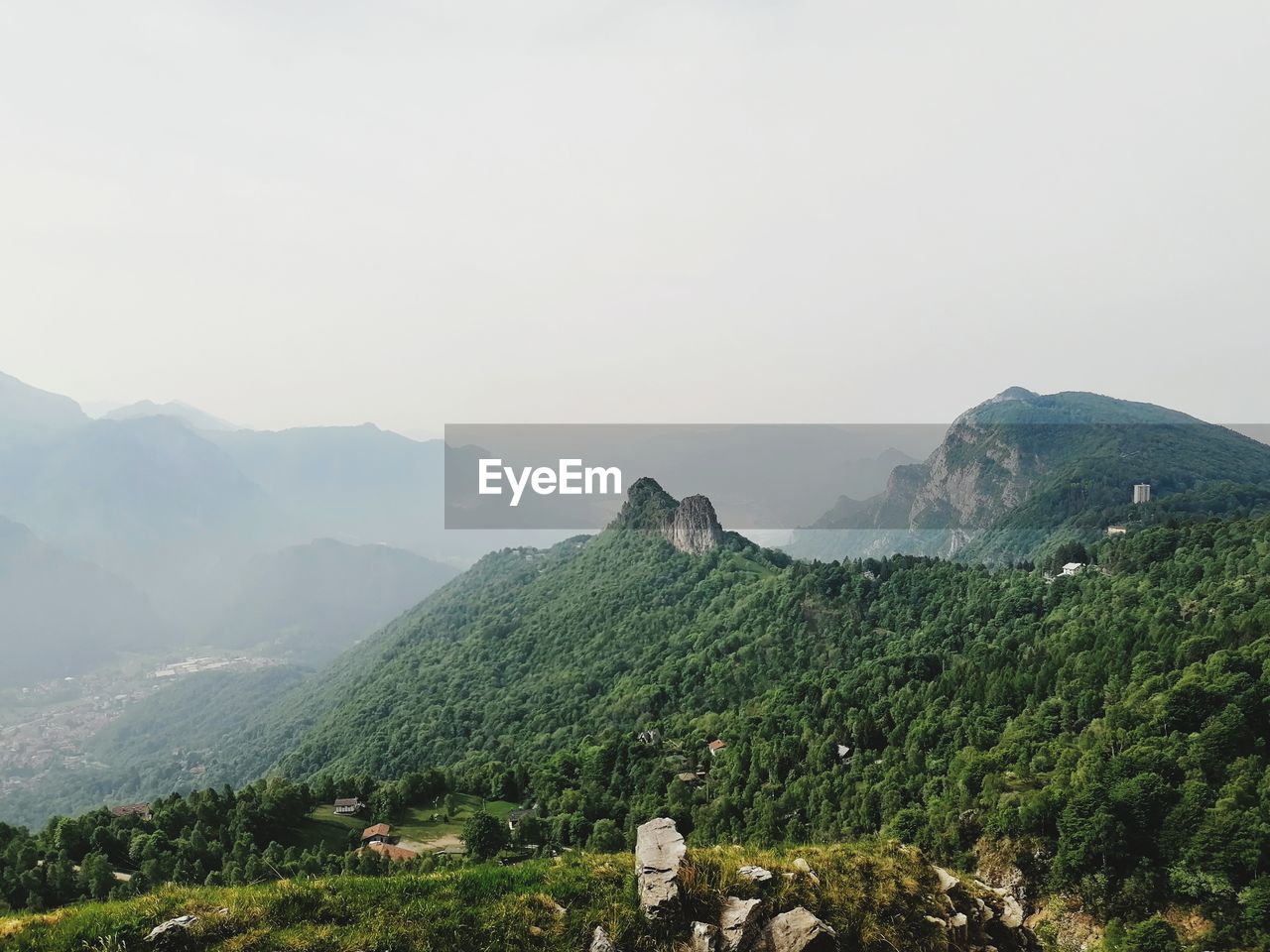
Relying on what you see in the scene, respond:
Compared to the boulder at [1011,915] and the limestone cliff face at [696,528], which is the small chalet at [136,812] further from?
the limestone cliff face at [696,528]

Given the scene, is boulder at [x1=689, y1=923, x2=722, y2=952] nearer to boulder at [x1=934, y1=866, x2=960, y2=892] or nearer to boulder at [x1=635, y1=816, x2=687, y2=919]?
boulder at [x1=635, y1=816, x2=687, y2=919]

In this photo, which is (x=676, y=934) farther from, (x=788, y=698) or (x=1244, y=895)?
(x=788, y=698)

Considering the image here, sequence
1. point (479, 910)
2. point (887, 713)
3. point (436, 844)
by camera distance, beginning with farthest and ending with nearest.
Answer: point (887, 713)
point (436, 844)
point (479, 910)

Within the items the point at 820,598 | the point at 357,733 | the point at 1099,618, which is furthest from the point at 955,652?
the point at 357,733

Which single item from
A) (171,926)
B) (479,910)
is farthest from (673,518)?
(171,926)

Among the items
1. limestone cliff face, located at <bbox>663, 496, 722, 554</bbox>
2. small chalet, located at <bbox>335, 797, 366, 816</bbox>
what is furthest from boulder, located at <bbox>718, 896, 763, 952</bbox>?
limestone cliff face, located at <bbox>663, 496, 722, 554</bbox>

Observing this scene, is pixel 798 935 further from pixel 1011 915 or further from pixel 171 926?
pixel 171 926
